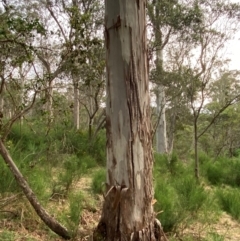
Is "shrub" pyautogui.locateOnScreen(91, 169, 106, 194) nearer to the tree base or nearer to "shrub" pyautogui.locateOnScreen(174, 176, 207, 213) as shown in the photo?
"shrub" pyautogui.locateOnScreen(174, 176, 207, 213)

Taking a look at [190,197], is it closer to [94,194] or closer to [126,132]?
[94,194]

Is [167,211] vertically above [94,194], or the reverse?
[94,194]

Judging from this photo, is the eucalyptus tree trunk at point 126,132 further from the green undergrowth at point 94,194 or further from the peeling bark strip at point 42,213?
the peeling bark strip at point 42,213

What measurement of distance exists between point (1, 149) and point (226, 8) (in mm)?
10040

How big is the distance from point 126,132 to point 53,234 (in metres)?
1.29

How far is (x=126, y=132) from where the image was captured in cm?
225

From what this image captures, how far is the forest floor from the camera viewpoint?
110 inches

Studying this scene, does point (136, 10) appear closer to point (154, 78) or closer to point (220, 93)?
point (154, 78)

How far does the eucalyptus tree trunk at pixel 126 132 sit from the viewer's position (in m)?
2.24

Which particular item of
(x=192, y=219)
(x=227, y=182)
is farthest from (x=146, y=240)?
(x=227, y=182)

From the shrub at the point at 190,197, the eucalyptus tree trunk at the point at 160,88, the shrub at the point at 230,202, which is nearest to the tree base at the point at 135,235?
the shrub at the point at 190,197

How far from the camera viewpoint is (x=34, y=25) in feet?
10.6

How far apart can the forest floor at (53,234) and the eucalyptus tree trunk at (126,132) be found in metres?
0.51

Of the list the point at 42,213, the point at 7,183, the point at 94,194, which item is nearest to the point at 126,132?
the point at 42,213
